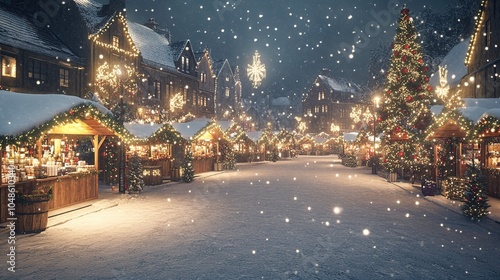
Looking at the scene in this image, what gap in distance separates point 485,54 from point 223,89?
43.2 meters

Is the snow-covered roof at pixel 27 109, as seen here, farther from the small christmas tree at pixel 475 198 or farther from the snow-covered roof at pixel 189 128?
the snow-covered roof at pixel 189 128

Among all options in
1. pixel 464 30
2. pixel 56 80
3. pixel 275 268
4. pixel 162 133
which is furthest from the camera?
pixel 464 30

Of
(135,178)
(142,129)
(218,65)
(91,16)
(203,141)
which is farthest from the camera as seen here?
(218,65)

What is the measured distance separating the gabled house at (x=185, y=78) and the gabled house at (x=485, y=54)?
26.6m

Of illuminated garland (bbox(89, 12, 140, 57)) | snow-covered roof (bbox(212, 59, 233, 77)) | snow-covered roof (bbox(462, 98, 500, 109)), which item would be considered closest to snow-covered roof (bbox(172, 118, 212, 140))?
illuminated garland (bbox(89, 12, 140, 57))

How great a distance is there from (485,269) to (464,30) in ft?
139

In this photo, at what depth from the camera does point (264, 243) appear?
788cm

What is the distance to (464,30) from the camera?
39.8 m

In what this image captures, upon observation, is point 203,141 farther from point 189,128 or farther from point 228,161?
point 189,128

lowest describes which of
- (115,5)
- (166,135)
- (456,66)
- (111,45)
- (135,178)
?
(135,178)

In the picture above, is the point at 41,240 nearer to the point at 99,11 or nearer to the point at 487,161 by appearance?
the point at 487,161

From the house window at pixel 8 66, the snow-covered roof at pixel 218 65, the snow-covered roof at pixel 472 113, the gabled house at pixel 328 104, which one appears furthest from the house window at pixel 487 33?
the gabled house at pixel 328 104

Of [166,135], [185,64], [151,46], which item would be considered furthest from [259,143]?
[166,135]

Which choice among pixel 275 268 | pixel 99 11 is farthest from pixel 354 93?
pixel 275 268
